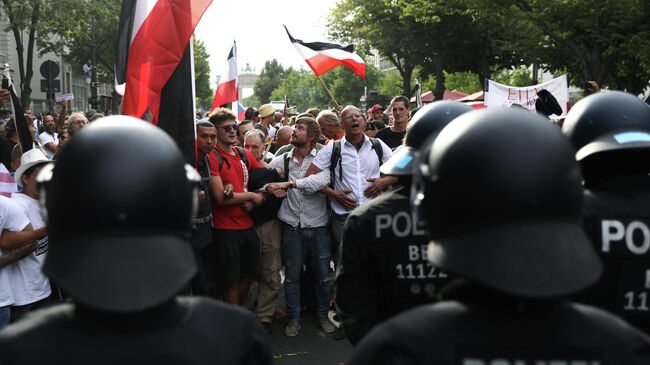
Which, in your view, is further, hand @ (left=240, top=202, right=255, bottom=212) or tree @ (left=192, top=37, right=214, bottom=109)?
tree @ (left=192, top=37, right=214, bottom=109)

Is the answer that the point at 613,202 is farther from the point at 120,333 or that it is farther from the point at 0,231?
the point at 0,231

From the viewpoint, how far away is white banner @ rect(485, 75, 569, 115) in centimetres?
1232

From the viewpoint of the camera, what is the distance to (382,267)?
327 centimetres

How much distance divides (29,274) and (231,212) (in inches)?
87.0

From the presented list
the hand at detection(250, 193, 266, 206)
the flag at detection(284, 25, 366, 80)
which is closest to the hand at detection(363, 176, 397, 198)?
the hand at detection(250, 193, 266, 206)

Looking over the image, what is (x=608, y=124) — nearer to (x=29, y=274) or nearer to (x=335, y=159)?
(x=29, y=274)

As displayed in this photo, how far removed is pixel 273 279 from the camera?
722cm

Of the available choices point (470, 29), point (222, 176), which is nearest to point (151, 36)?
point (222, 176)

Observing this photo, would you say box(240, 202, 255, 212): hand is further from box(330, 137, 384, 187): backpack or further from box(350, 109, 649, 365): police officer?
box(350, 109, 649, 365): police officer

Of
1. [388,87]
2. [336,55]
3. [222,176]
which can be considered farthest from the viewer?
[388,87]

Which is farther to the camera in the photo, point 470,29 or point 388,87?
point 388,87

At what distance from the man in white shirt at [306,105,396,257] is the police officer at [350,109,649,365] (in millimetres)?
5062

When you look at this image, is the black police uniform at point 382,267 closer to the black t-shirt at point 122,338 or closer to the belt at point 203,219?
the black t-shirt at point 122,338

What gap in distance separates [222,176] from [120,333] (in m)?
5.04
